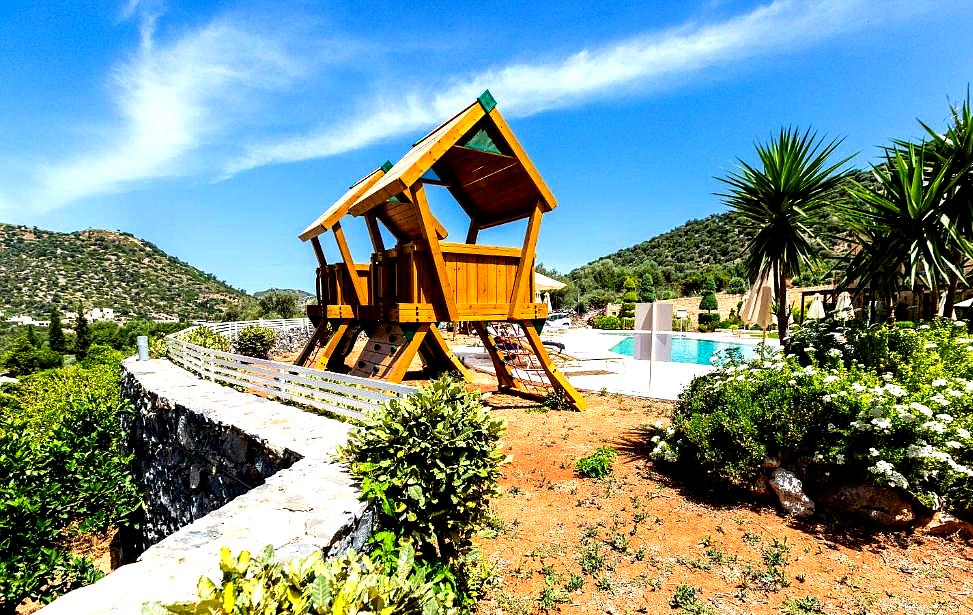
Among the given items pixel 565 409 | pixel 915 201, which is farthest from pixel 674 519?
pixel 915 201

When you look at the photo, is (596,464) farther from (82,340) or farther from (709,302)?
(709,302)

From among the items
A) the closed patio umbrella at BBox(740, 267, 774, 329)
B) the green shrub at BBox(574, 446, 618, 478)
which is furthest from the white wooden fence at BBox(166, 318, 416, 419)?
the closed patio umbrella at BBox(740, 267, 774, 329)

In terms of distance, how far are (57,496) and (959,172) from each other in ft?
45.2

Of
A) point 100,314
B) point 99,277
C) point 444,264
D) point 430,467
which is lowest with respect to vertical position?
point 430,467

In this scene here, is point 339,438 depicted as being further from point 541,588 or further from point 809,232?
point 809,232

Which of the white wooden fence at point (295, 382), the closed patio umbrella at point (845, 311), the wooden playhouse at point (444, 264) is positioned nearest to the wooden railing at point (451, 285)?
the wooden playhouse at point (444, 264)

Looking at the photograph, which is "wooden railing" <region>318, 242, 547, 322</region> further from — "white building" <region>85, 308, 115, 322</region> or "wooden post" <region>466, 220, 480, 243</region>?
"white building" <region>85, 308, 115, 322</region>

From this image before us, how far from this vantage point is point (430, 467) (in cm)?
377

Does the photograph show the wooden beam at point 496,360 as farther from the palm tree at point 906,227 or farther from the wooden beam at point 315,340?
the palm tree at point 906,227

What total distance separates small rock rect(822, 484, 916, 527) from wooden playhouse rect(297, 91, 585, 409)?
5125 mm

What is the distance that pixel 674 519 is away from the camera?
5449 mm

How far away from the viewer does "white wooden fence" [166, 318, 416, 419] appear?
21.0ft

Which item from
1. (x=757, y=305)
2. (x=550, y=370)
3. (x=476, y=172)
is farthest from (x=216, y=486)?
(x=757, y=305)

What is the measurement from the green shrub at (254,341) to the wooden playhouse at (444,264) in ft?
27.8
